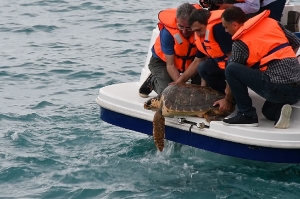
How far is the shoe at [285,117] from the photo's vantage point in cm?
729

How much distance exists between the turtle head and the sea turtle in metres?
0.12

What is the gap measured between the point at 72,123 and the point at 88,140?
2.30 ft

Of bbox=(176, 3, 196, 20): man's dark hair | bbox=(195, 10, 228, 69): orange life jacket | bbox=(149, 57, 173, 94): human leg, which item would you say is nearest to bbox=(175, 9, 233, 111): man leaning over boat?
bbox=(195, 10, 228, 69): orange life jacket

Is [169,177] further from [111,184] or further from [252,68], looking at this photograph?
[252,68]

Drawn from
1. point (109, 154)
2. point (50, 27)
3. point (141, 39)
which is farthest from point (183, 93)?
point (50, 27)

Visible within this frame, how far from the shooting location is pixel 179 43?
7934 mm

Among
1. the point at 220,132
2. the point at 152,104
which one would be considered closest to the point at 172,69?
the point at 152,104

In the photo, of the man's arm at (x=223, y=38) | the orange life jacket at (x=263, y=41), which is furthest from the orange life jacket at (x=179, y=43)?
the orange life jacket at (x=263, y=41)

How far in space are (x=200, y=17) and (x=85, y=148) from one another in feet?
7.05

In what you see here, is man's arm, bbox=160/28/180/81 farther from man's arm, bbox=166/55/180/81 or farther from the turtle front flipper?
the turtle front flipper

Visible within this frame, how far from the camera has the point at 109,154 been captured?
855cm

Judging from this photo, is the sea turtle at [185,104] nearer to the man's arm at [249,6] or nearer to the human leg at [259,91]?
the human leg at [259,91]

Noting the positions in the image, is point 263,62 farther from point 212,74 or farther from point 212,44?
point 212,74

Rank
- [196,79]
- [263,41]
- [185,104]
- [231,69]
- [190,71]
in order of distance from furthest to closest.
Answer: [196,79], [190,71], [185,104], [231,69], [263,41]
